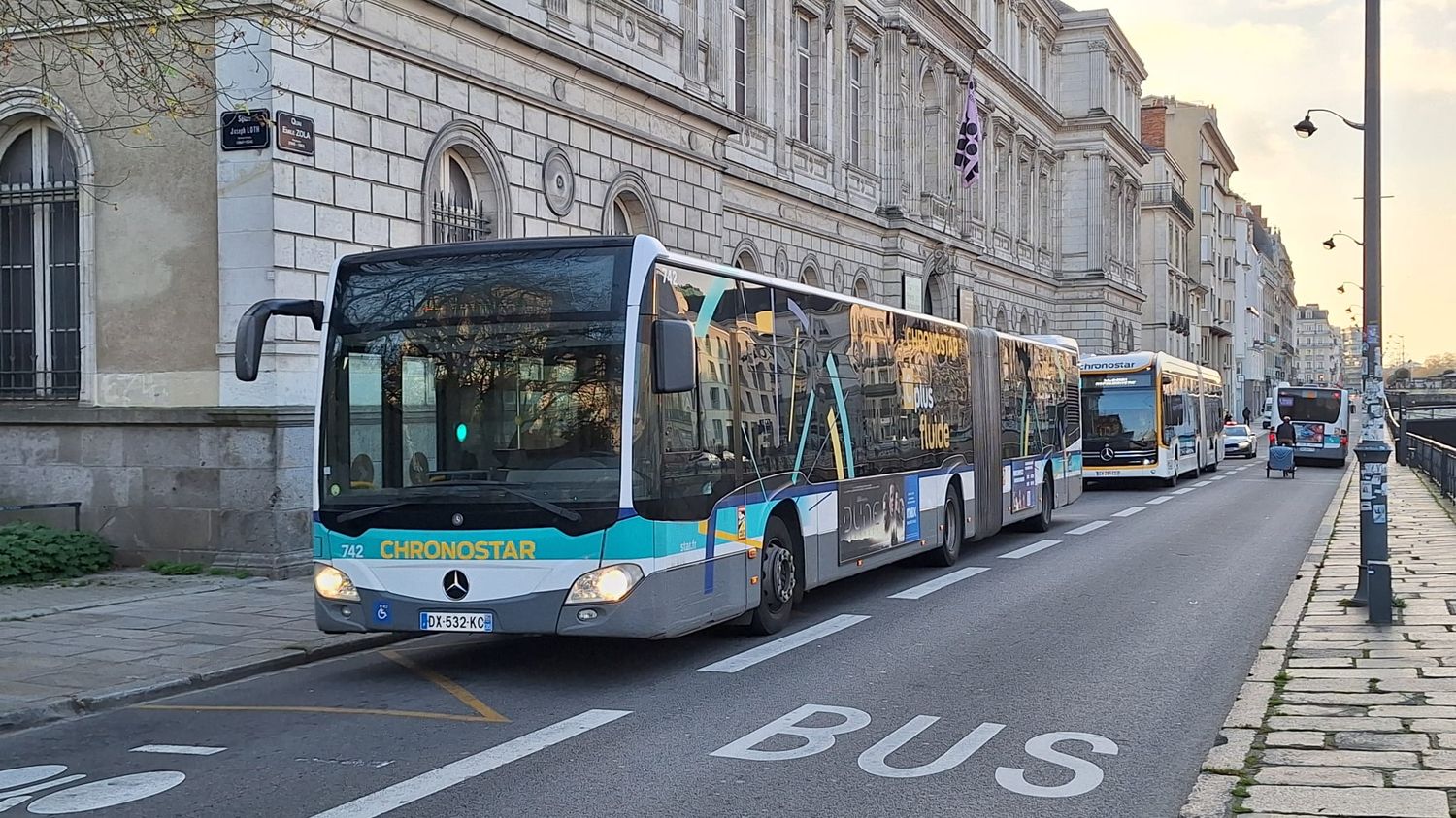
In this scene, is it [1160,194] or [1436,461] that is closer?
[1436,461]

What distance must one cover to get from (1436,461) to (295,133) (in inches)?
982

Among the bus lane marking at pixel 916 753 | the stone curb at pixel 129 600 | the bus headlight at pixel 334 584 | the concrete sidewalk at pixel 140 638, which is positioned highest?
the bus headlight at pixel 334 584

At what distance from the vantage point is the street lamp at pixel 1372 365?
11.4 m

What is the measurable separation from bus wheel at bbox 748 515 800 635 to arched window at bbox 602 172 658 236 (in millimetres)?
10767

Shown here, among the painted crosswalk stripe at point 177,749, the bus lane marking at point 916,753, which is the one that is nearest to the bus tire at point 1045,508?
the bus lane marking at point 916,753

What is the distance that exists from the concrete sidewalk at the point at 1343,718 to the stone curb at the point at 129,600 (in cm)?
929

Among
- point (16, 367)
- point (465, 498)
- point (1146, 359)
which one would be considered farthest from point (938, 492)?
point (1146, 359)

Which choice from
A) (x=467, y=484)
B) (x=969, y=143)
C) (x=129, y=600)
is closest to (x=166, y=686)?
(x=467, y=484)

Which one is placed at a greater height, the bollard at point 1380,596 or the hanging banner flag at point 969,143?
the hanging banner flag at point 969,143

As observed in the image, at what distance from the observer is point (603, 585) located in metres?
9.20

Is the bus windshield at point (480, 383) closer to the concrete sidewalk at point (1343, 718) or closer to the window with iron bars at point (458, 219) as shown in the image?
the concrete sidewalk at point (1343, 718)

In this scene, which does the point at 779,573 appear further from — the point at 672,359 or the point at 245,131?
the point at 245,131

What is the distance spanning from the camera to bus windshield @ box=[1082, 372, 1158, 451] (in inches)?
1261

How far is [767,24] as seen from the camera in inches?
1252
